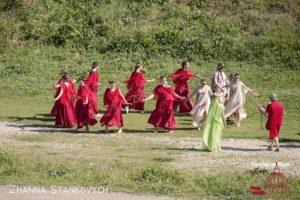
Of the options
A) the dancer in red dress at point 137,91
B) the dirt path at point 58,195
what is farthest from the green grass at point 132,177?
the dancer in red dress at point 137,91

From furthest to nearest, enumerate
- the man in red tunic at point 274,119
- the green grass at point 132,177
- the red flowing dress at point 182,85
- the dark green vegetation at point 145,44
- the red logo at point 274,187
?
1. the dark green vegetation at point 145,44
2. the red flowing dress at point 182,85
3. the man in red tunic at point 274,119
4. the green grass at point 132,177
5. the red logo at point 274,187

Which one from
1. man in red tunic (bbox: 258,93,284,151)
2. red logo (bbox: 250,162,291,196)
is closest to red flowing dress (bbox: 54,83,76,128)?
man in red tunic (bbox: 258,93,284,151)

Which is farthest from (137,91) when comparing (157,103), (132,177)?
(132,177)

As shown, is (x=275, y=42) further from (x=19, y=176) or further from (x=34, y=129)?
(x=19, y=176)

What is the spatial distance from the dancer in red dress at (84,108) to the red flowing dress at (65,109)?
0.69 m

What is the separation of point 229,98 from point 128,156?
6743 millimetres

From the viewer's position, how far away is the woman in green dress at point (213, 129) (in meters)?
21.3

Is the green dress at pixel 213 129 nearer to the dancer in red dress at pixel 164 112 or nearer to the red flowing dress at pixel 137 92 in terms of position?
the dancer in red dress at pixel 164 112

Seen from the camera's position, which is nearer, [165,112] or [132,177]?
[132,177]

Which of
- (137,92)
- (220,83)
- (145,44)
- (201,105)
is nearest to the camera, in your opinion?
(201,105)

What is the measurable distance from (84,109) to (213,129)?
5.29 metres

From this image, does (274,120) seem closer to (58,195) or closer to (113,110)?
(113,110)

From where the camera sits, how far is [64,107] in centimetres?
2547

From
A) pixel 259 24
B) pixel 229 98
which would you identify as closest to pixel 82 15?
pixel 259 24
